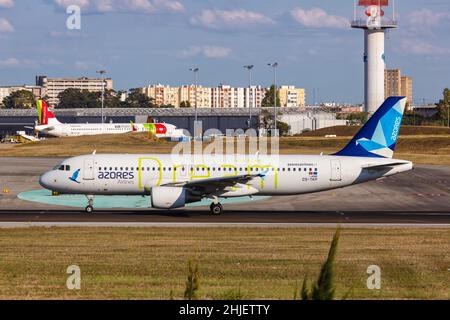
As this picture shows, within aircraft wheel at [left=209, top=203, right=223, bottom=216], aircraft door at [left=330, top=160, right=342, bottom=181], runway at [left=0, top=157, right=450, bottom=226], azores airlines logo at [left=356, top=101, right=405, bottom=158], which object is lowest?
runway at [left=0, top=157, right=450, bottom=226]

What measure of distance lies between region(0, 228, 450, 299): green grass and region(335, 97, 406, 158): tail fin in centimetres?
1025

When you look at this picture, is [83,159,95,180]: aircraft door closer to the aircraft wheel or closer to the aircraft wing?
the aircraft wing

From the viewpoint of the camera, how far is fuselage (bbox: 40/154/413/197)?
4497 centimetres

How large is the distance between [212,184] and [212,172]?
70.9 inches

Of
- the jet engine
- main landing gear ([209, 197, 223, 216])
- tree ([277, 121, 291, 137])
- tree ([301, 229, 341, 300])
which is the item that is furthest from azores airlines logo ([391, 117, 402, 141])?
tree ([277, 121, 291, 137])

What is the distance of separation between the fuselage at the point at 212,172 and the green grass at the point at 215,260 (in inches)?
323

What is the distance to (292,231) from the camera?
120ft

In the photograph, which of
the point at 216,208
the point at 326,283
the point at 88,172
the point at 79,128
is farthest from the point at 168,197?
the point at 79,128

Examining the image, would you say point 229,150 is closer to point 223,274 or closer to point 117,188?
point 117,188

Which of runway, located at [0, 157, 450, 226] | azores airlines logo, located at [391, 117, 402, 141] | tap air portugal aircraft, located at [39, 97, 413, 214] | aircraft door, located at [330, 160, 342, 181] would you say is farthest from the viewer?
azores airlines logo, located at [391, 117, 402, 141]

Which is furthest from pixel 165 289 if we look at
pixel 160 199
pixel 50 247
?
pixel 160 199

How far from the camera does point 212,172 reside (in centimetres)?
4544

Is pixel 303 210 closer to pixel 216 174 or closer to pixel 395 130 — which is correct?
pixel 216 174
